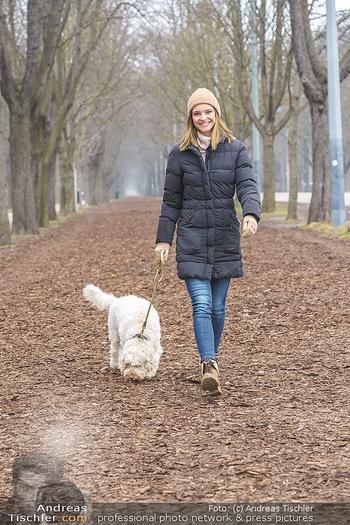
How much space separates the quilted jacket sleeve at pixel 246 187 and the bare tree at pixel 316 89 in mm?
13116

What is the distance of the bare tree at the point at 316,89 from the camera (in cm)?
1728

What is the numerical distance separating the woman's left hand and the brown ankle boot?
0.92 meters

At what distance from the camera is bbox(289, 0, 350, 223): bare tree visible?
17.3 meters

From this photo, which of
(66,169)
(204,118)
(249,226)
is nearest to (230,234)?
(249,226)

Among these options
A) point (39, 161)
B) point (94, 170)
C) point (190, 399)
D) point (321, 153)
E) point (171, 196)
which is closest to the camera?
point (190, 399)

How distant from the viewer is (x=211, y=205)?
192 inches

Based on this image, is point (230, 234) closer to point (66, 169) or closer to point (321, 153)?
point (321, 153)

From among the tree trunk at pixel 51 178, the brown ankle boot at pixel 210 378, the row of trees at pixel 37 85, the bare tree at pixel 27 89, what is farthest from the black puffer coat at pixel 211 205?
the tree trunk at pixel 51 178

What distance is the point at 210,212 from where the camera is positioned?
4.89 metres

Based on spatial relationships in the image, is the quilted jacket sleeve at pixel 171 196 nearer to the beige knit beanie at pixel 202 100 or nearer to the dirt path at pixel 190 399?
the beige knit beanie at pixel 202 100

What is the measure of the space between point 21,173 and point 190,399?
630 inches

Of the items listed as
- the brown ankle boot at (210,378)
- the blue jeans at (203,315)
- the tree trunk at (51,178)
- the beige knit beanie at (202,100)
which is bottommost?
the brown ankle boot at (210,378)

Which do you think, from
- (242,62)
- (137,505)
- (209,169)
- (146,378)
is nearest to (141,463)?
(137,505)

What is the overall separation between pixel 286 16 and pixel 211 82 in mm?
10371
